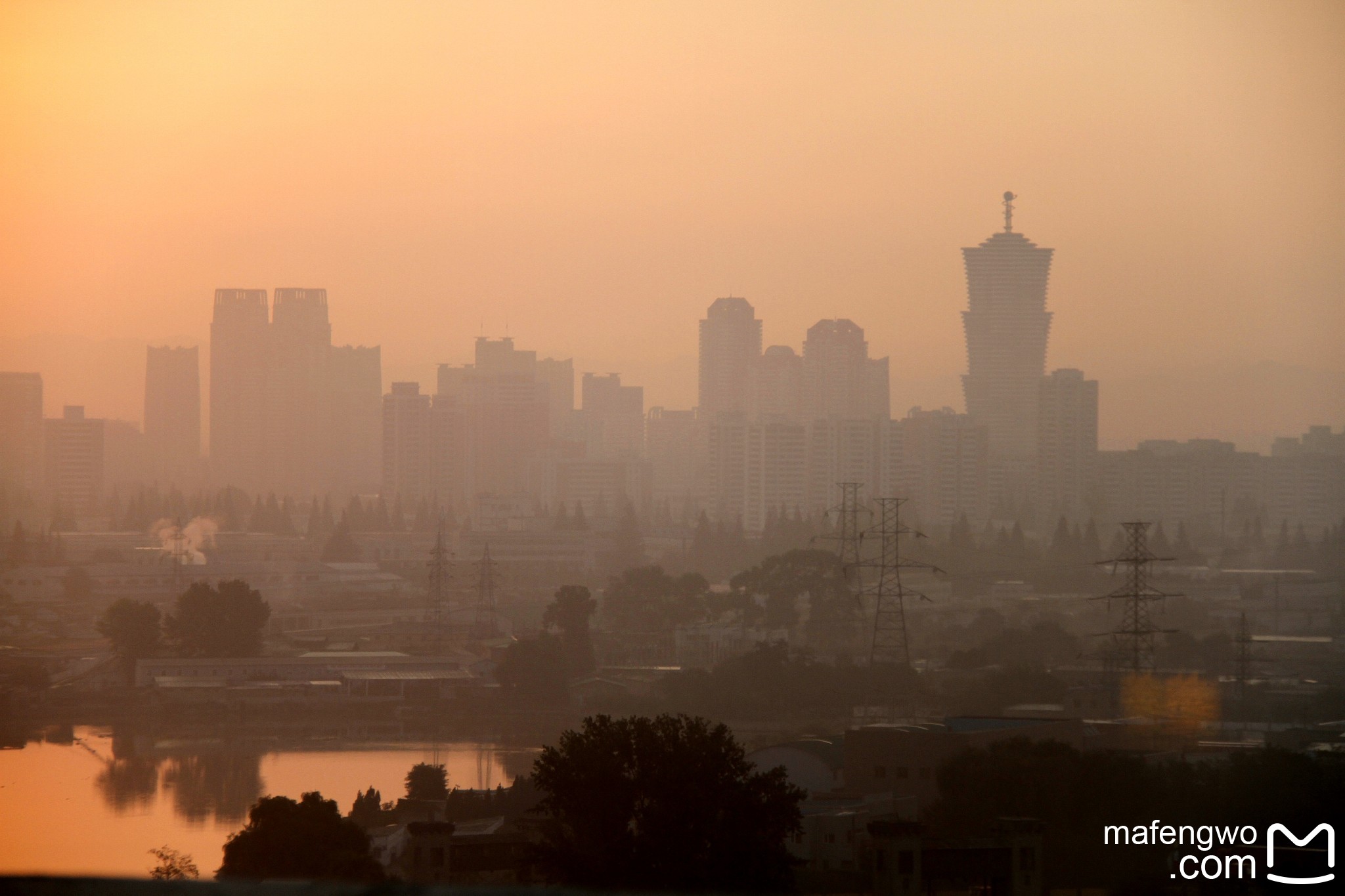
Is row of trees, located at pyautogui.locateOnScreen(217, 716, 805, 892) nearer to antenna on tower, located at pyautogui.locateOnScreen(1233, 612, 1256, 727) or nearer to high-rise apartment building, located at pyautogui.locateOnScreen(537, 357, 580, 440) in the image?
antenna on tower, located at pyautogui.locateOnScreen(1233, 612, 1256, 727)

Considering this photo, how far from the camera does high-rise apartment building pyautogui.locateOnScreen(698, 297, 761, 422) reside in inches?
1153

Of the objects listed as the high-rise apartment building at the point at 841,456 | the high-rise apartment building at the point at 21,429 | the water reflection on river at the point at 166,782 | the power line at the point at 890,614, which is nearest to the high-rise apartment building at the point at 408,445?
the high-rise apartment building at the point at 21,429

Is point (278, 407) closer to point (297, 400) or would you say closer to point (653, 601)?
point (297, 400)

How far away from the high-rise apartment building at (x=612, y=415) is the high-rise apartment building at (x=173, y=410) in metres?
7.38

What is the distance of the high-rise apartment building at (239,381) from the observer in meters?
29.7

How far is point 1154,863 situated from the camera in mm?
3551

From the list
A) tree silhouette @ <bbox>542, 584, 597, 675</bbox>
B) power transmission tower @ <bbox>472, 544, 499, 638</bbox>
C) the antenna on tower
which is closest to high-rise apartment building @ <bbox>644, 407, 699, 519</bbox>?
power transmission tower @ <bbox>472, 544, 499, 638</bbox>

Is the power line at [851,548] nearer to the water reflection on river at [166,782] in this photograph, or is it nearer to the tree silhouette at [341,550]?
the water reflection on river at [166,782]

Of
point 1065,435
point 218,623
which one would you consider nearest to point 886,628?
point 218,623

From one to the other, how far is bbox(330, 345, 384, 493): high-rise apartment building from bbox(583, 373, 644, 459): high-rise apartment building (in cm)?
405

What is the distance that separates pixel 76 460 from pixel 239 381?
23.2 ft

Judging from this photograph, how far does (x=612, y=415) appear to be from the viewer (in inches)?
1231

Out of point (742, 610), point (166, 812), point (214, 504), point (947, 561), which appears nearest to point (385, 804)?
point (166, 812)

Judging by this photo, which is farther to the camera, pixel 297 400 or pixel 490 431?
pixel 297 400
